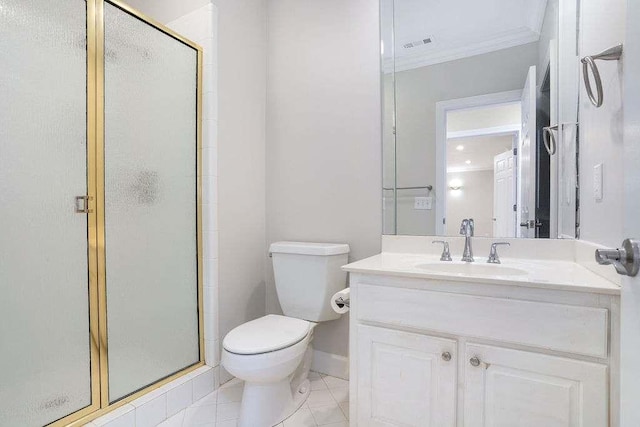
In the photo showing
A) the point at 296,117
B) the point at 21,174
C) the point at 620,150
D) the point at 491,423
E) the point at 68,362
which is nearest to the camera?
the point at 620,150

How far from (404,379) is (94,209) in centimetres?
141

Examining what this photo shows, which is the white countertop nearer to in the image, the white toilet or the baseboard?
the white toilet

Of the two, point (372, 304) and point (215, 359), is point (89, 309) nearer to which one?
point (215, 359)

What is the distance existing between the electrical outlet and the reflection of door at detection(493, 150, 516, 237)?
0.96 ft

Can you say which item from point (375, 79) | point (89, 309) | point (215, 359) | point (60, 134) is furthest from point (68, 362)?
point (375, 79)

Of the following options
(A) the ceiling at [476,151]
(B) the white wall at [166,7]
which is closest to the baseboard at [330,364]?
(A) the ceiling at [476,151]

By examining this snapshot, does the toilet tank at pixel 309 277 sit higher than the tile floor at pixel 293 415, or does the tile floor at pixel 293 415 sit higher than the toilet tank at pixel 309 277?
the toilet tank at pixel 309 277

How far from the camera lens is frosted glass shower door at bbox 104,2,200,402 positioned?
4.85ft

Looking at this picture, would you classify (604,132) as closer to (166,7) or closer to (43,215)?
(43,215)

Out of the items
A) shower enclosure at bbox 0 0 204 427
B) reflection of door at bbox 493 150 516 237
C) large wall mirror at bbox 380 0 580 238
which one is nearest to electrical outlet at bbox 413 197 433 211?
large wall mirror at bbox 380 0 580 238

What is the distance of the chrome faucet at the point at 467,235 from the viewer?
150 centimetres

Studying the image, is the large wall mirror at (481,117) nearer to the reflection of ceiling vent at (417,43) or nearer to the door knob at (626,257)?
the reflection of ceiling vent at (417,43)

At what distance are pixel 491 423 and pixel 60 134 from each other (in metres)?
1.86

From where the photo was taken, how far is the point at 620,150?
0.91m
